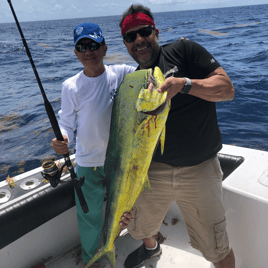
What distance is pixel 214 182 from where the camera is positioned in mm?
1854

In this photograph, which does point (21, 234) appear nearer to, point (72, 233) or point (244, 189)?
point (72, 233)

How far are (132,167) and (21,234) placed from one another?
4.08 ft

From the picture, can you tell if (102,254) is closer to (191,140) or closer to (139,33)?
(191,140)

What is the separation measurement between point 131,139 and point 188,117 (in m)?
0.50

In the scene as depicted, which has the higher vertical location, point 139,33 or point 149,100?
point 139,33

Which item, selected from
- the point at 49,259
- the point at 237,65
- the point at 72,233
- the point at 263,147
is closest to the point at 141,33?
the point at 72,233

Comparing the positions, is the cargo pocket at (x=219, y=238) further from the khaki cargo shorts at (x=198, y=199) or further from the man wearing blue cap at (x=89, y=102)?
the man wearing blue cap at (x=89, y=102)

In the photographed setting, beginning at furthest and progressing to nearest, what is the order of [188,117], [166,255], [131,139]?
[166,255], [188,117], [131,139]

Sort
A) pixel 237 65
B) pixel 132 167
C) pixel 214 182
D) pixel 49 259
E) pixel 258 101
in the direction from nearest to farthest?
pixel 132 167 → pixel 214 182 → pixel 49 259 → pixel 258 101 → pixel 237 65

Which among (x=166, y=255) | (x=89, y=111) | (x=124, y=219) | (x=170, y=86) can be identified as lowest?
(x=166, y=255)

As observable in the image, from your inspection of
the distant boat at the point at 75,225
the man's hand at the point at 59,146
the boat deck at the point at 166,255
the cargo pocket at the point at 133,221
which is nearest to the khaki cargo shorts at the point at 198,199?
the cargo pocket at the point at 133,221

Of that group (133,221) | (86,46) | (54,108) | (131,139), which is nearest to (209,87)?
(131,139)

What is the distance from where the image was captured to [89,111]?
1956 mm

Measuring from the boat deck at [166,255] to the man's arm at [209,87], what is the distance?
171 cm
